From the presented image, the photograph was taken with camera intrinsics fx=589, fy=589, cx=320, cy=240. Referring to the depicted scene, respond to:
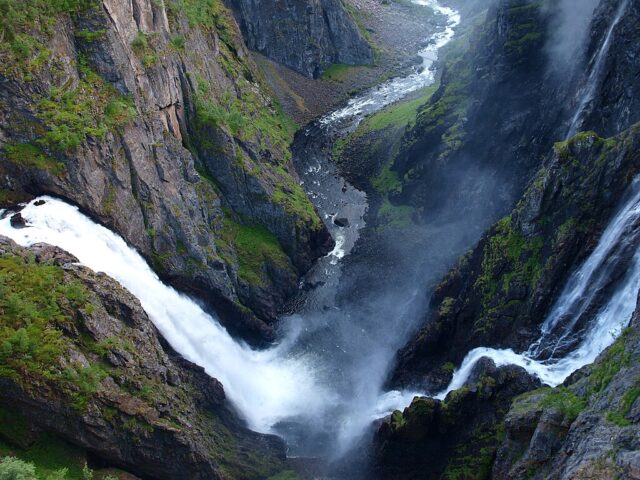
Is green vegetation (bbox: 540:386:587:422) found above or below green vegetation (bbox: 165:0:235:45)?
below

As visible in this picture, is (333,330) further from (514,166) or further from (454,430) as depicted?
(514,166)

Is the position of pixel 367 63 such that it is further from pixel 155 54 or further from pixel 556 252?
pixel 556 252

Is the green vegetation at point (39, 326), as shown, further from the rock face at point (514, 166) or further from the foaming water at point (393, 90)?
the foaming water at point (393, 90)

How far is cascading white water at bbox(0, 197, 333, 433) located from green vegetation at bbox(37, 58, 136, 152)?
4.62 meters

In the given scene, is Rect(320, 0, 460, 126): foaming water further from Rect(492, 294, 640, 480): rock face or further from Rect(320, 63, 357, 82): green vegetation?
Rect(492, 294, 640, 480): rock face

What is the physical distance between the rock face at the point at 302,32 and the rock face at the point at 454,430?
7661 cm

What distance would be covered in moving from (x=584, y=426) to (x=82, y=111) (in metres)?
39.3

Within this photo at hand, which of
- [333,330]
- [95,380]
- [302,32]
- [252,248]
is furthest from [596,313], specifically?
[302,32]

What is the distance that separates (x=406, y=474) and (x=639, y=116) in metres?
30.7

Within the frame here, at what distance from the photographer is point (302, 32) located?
342ft

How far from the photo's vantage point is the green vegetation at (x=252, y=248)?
190ft

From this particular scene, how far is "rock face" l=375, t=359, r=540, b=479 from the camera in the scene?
36469mm

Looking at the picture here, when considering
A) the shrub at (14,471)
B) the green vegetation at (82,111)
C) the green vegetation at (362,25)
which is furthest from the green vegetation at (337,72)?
the shrub at (14,471)

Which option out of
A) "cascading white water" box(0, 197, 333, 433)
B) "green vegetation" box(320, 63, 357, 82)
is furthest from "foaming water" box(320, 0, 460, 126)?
"cascading white water" box(0, 197, 333, 433)
